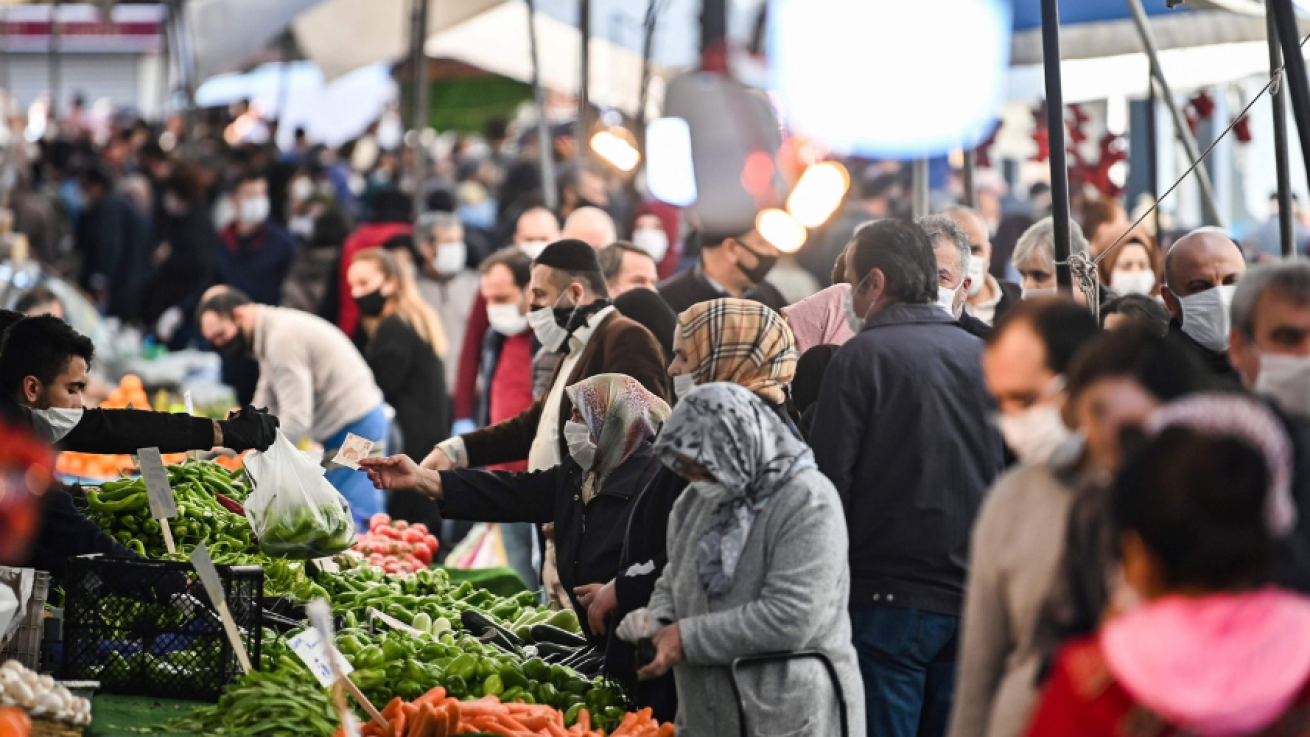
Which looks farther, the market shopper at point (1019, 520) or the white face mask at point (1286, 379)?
the white face mask at point (1286, 379)

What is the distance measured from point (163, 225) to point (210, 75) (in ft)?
5.33

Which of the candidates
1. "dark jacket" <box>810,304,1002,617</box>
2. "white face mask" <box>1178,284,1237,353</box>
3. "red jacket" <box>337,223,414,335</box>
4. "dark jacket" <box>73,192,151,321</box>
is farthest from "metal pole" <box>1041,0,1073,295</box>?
"dark jacket" <box>73,192,151,321</box>

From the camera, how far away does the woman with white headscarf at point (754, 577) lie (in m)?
3.67

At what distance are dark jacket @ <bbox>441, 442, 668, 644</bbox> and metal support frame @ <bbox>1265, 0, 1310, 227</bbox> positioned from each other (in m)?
1.82

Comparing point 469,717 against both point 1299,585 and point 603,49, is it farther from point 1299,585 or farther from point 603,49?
point 603,49

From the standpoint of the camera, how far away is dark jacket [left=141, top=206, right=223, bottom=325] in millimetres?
12867

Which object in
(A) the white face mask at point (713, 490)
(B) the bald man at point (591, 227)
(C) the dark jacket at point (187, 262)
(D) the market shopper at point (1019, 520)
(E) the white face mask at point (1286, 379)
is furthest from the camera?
(C) the dark jacket at point (187, 262)

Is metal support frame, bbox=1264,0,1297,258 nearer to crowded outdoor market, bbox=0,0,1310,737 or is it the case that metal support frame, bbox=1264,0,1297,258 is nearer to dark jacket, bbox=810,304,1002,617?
crowded outdoor market, bbox=0,0,1310,737

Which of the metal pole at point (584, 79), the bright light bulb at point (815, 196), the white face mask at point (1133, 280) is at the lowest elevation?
the white face mask at point (1133, 280)

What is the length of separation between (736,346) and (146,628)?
5.35 ft

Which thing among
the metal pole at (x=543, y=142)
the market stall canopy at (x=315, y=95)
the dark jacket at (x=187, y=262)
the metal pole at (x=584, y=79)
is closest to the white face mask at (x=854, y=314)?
the metal pole at (x=584, y=79)

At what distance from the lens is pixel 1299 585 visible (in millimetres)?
2180

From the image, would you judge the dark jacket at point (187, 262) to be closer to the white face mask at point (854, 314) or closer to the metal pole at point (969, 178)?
the metal pole at point (969, 178)

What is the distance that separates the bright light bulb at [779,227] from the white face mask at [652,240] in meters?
3.60
